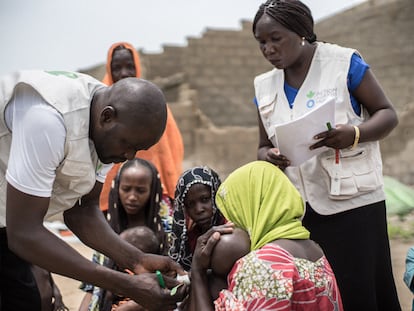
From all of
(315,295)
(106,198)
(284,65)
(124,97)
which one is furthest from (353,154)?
(106,198)

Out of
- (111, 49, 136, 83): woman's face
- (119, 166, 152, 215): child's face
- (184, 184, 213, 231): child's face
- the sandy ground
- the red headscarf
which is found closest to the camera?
(184, 184, 213, 231): child's face

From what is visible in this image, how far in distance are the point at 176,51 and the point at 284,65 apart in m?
9.36

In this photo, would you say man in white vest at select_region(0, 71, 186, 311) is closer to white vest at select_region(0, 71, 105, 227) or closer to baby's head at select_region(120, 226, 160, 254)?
white vest at select_region(0, 71, 105, 227)

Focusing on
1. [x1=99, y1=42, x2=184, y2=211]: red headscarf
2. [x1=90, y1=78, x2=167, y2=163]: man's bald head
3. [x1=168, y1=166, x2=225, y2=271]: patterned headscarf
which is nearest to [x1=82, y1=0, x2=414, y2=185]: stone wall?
[x1=99, y1=42, x2=184, y2=211]: red headscarf

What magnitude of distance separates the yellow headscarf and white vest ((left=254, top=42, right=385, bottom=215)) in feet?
1.53

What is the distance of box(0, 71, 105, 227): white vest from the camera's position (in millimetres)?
2166

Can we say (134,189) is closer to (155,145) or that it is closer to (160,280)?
(155,145)

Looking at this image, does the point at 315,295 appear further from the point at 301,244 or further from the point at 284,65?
the point at 284,65

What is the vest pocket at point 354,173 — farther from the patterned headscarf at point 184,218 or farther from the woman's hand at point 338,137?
the patterned headscarf at point 184,218

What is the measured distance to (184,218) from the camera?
3.48 m

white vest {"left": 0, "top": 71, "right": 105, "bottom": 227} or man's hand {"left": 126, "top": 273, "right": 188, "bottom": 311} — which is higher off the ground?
white vest {"left": 0, "top": 71, "right": 105, "bottom": 227}

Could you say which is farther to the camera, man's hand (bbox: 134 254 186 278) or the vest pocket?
→ the vest pocket

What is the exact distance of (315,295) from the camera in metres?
2.44

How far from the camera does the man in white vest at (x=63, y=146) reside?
2.10 metres
